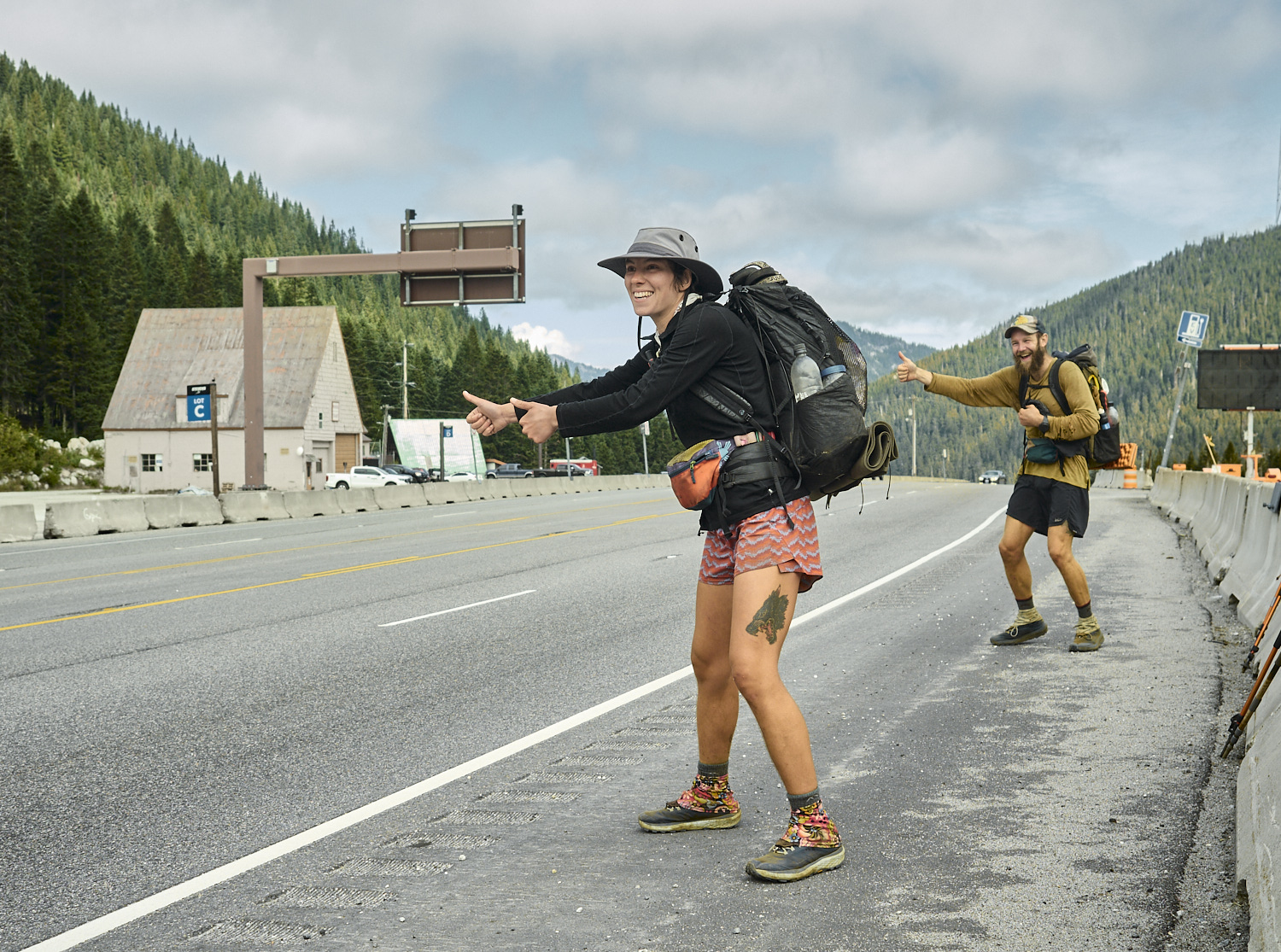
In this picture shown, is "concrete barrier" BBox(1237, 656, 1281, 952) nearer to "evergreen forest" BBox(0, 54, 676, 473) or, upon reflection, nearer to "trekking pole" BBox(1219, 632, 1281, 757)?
"trekking pole" BBox(1219, 632, 1281, 757)

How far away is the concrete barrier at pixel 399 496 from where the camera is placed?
32906 millimetres

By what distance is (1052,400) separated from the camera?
7984 millimetres

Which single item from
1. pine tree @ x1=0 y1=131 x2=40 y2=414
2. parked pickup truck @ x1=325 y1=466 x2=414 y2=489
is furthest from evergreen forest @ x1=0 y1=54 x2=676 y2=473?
parked pickup truck @ x1=325 y1=466 x2=414 y2=489

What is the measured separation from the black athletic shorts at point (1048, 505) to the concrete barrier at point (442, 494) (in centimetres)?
2808

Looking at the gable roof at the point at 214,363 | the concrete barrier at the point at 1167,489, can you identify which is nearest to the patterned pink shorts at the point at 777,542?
the concrete barrier at the point at 1167,489

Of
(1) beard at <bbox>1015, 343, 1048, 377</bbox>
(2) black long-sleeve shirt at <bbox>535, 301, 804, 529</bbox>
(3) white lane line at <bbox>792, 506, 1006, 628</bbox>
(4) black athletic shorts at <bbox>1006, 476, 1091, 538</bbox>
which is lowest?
(3) white lane line at <bbox>792, 506, 1006, 628</bbox>

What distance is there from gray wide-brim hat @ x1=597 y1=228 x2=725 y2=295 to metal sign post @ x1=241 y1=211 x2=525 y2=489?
24.0m

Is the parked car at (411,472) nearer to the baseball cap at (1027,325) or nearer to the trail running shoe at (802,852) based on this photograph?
the baseball cap at (1027,325)

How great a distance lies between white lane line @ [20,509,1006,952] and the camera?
3494 millimetres

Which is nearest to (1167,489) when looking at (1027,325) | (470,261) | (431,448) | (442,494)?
(470,261)

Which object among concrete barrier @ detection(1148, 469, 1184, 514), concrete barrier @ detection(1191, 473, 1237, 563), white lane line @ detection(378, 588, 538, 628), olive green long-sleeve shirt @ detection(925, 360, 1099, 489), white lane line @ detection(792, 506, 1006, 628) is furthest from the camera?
concrete barrier @ detection(1148, 469, 1184, 514)

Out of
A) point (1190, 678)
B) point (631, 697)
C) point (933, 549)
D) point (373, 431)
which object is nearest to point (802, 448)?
point (631, 697)

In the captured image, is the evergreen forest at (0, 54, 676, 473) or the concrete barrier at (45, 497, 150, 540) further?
the evergreen forest at (0, 54, 676, 473)

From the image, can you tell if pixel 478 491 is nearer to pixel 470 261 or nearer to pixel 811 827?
pixel 470 261
